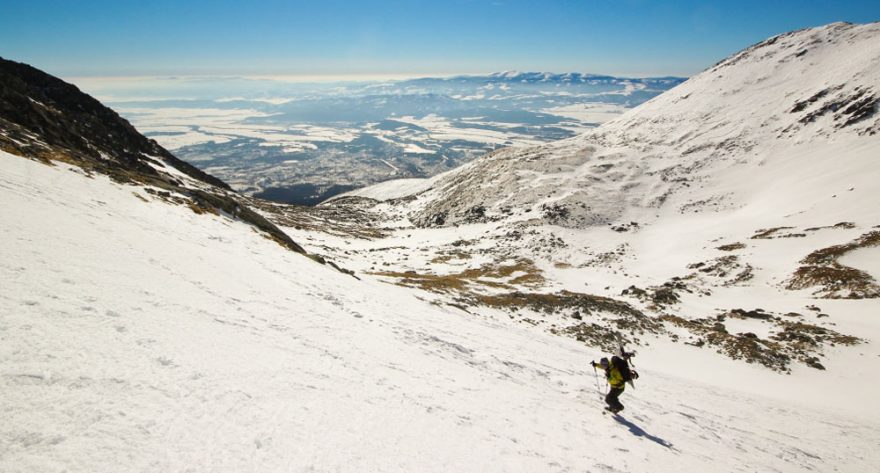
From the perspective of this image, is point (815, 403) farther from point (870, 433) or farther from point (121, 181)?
point (121, 181)

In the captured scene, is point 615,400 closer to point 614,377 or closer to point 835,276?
point 614,377

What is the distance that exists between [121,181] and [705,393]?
120 feet

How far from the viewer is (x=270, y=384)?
319 inches

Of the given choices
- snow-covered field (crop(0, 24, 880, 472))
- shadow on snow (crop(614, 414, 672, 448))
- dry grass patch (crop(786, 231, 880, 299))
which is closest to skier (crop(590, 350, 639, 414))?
shadow on snow (crop(614, 414, 672, 448))

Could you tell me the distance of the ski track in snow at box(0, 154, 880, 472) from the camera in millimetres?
5699

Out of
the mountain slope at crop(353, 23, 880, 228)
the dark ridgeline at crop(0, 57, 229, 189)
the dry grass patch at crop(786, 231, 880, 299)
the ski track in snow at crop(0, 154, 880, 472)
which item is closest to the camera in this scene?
the ski track in snow at crop(0, 154, 880, 472)

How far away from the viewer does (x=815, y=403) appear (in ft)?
69.2

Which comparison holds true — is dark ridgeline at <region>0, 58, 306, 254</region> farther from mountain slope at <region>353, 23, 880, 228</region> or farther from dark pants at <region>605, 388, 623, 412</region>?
mountain slope at <region>353, 23, 880, 228</region>

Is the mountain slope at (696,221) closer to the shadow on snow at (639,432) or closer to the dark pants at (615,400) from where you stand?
the dark pants at (615,400)

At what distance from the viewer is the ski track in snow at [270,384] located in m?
5.70

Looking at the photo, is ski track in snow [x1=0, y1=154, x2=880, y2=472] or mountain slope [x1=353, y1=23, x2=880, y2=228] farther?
mountain slope [x1=353, y1=23, x2=880, y2=228]

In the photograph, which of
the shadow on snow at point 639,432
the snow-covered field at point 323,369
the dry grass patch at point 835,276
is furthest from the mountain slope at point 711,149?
the shadow on snow at point 639,432

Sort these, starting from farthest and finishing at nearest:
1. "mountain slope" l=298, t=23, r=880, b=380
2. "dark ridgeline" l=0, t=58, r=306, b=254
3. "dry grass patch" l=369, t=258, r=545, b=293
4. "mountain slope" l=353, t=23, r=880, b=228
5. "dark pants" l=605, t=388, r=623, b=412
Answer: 1. "mountain slope" l=353, t=23, r=880, b=228
2. "dry grass patch" l=369, t=258, r=545, b=293
3. "mountain slope" l=298, t=23, r=880, b=380
4. "dark ridgeline" l=0, t=58, r=306, b=254
5. "dark pants" l=605, t=388, r=623, b=412

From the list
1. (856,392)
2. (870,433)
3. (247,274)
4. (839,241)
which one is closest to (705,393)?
(870,433)
